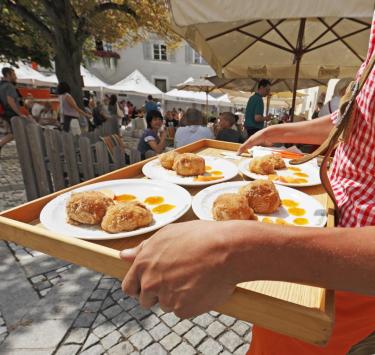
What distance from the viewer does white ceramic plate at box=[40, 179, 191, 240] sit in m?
1.13

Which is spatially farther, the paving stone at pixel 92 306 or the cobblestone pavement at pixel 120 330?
the paving stone at pixel 92 306

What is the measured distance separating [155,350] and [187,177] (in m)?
1.77

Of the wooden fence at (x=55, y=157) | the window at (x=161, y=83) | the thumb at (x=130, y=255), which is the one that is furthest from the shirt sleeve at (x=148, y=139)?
the window at (x=161, y=83)

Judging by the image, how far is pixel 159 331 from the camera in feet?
8.86

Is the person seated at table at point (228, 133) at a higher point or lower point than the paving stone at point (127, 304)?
higher

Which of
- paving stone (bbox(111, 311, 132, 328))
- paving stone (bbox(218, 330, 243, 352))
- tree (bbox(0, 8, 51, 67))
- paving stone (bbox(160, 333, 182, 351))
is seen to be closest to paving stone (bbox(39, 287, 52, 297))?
paving stone (bbox(111, 311, 132, 328))

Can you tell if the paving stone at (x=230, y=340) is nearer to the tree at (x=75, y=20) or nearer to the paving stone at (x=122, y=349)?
the paving stone at (x=122, y=349)

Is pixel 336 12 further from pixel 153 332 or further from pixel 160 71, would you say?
pixel 160 71

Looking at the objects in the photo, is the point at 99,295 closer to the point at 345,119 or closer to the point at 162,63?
the point at 345,119

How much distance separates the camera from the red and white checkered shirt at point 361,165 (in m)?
0.99

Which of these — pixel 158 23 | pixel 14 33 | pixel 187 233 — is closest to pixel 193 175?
pixel 187 233

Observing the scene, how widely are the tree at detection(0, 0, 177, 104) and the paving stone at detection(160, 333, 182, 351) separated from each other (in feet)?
36.6

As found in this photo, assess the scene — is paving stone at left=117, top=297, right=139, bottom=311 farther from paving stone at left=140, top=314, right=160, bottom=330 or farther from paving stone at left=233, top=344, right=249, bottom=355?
paving stone at left=233, top=344, right=249, bottom=355

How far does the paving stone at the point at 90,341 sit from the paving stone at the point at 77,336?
0.13 feet
